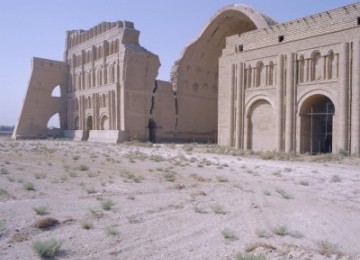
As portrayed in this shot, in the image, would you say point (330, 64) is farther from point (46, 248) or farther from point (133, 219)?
point (46, 248)

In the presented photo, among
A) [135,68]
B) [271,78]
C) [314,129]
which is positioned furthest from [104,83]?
[314,129]

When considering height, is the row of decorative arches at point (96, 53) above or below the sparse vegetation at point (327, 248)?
above

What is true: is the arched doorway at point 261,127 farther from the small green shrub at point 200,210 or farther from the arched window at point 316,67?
the small green shrub at point 200,210

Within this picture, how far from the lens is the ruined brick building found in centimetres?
2169

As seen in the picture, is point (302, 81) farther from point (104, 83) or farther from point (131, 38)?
point (104, 83)

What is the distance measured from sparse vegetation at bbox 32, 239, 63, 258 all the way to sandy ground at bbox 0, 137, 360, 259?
9 centimetres

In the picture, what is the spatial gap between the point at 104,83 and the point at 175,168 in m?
26.1

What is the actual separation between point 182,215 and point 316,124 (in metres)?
18.3

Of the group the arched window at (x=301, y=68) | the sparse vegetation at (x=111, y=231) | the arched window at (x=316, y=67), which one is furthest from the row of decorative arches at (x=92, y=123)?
the sparse vegetation at (x=111, y=231)

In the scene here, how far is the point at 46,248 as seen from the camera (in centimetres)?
565

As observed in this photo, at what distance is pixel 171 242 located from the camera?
6.35 m

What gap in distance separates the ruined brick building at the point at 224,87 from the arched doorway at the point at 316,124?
0.06 meters

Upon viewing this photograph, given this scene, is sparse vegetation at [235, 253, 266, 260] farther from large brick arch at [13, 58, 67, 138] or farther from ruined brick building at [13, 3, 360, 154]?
large brick arch at [13, 58, 67, 138]

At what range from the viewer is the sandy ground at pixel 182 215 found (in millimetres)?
5984
